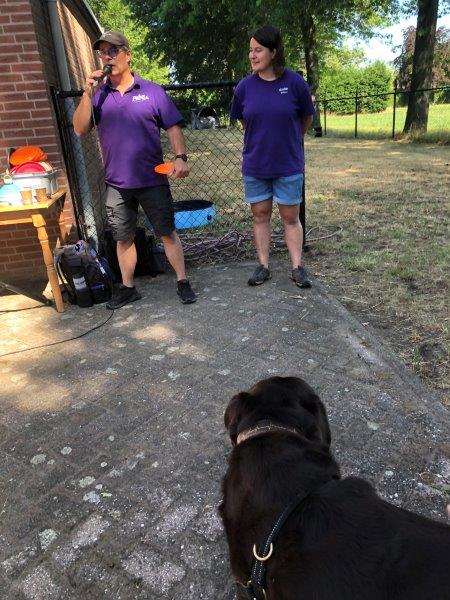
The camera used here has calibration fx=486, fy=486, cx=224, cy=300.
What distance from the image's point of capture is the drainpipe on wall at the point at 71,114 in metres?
4.89

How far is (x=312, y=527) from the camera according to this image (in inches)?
50.8

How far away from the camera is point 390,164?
11133 mm

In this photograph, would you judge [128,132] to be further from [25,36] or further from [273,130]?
[25,36]

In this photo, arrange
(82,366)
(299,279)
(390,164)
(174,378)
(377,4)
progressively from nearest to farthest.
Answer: (174,378)
(82,366)
(299,279)
(390,164)
(377,4)

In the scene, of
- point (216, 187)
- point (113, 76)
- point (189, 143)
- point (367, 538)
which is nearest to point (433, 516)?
point (367, 538)

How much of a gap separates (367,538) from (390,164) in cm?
1111

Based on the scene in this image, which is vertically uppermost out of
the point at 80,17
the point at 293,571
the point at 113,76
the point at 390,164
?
the point at 80,17

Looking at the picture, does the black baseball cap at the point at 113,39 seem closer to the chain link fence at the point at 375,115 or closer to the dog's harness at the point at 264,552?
the dog's harness at the point at 264,552

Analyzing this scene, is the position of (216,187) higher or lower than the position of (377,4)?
lower

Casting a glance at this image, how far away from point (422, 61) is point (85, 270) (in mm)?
15410

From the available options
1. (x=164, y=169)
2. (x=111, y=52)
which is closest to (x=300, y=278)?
(x=164, y=169)

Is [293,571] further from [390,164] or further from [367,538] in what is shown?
[390,164]

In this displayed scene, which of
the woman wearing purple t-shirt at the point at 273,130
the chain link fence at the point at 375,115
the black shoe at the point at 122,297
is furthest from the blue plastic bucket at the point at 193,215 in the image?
the chain link fence at the point at 375,115

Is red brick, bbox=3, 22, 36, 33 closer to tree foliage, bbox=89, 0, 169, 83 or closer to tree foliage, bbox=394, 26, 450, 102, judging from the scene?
tree foliage, bbox=394, 26, 450, 102
